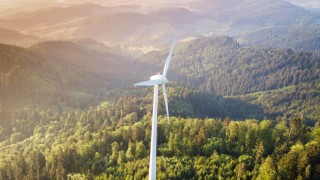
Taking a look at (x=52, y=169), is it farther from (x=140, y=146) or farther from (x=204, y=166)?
(x=204, y=166)

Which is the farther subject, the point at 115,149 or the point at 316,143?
the point at 115,149

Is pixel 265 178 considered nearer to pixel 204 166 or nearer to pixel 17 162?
pixel 204 166

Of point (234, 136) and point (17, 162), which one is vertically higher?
point (234, 136)

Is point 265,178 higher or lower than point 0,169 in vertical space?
higher

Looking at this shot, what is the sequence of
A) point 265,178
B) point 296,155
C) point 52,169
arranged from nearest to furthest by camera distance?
point 265,178 < point 296,155 < point 52,169

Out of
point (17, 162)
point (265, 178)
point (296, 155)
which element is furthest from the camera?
point (17, 162)

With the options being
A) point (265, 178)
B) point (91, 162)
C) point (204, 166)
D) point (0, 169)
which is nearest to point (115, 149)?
point (91, 162)

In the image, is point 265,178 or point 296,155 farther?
point 296,155

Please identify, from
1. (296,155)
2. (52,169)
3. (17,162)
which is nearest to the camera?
(296,155)

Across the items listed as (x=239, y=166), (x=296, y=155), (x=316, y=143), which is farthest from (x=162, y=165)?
(x=316, y=143)
